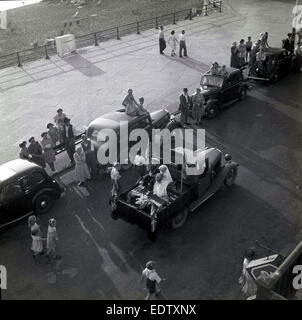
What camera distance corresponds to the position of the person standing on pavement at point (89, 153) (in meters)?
13.6

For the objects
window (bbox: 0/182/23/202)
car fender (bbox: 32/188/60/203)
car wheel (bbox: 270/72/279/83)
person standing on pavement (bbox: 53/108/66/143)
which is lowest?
car fender (bbox: 32/188/60/203)

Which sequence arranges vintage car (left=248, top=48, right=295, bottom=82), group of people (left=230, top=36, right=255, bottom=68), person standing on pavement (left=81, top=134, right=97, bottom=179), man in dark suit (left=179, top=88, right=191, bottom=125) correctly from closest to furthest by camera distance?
person standing on pavement (left=81, top=134, right=97, bottom=179) → man in dark suit (left=179, top=88, right=191, bottom=125) → vintage car (left=248, top=48, right=295, bottom=82) → group of people (left=230, top=36, right=255, bottom=68)

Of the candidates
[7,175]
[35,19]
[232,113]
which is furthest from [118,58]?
[35,19]

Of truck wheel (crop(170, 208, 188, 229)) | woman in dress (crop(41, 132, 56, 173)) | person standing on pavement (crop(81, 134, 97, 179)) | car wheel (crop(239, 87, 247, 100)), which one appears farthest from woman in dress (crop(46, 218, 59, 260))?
car wheel (crop(239, 87, 247, 100))

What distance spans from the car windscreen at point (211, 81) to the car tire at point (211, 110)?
931 mm

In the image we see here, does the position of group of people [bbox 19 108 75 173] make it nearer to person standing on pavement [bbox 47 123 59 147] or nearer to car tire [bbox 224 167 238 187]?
person standing on pavement [bbox 47 123 59 147]

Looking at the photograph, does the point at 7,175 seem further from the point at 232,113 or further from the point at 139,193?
the point at 232,113

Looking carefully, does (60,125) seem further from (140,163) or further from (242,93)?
(242,93)

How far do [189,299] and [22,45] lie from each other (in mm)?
29528

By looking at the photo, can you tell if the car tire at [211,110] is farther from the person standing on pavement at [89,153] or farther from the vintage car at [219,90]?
the person standing on pavement at [89,153]

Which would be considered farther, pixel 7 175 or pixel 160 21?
pixel 160 21

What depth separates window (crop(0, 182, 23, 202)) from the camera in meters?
11.2

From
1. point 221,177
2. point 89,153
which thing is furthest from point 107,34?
point 221,177
